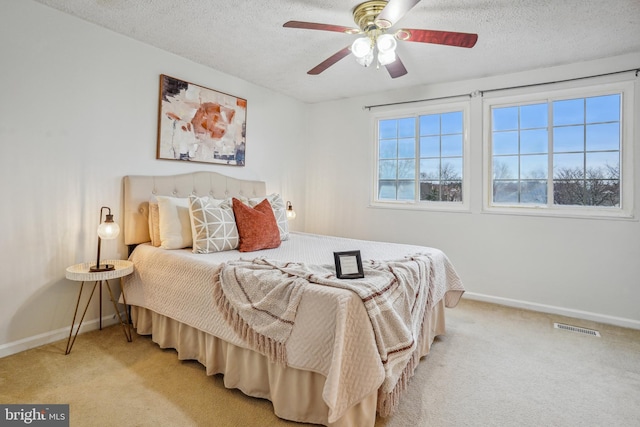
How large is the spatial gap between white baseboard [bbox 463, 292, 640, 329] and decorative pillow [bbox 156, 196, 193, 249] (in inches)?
118

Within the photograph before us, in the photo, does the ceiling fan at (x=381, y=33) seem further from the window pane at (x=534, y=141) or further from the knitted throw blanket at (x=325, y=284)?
the window pane at (x=534, y=141)

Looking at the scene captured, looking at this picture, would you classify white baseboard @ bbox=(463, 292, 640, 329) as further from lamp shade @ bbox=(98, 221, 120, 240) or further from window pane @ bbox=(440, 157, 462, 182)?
lamp shade @ bbox=(98, 221, 120, 240)

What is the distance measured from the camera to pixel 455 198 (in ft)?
12.4

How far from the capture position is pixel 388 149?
13.9 feet

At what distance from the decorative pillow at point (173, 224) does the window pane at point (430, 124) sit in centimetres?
283

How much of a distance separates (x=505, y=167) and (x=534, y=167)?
26 centimetres

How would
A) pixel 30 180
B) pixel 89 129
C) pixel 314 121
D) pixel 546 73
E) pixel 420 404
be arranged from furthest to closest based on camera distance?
1. pixel 314 121
2. pixel 546 73
3. pixel 89 129
4. pixel 30 180
5. pixel 420 404

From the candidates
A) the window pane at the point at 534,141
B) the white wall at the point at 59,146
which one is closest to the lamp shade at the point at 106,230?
the white wall at the point at 59,146

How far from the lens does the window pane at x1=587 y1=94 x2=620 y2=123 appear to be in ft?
9.96

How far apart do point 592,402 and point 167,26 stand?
378cm

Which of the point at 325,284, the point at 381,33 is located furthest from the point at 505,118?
the point at 325,284

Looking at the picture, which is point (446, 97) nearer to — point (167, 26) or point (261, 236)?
point (261, 236)

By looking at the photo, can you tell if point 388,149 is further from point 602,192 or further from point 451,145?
point 602,192

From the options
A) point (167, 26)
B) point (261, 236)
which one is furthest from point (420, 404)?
point (167, 26)
